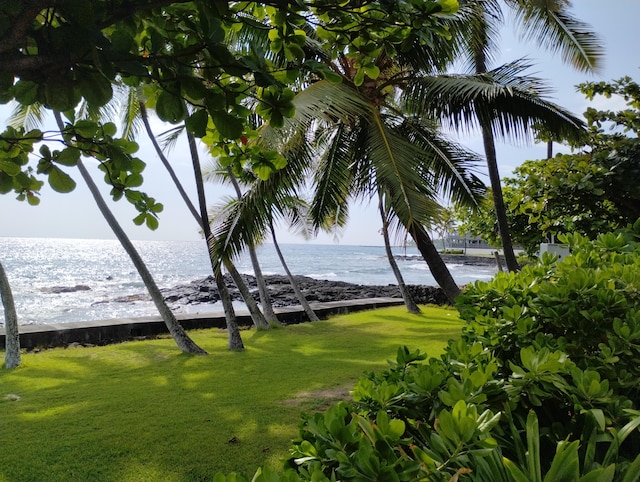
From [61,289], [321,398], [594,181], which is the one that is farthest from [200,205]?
[61,289]

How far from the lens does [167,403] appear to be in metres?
4.57

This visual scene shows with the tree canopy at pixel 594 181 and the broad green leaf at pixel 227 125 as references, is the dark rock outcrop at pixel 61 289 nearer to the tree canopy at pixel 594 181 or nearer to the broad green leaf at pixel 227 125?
the tree canopy at pixel 594 181

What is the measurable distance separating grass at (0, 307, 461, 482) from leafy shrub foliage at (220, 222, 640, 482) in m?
0.49

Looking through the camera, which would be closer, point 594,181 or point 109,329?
point 594,181

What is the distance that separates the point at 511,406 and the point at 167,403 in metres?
4.28

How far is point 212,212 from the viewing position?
13297 millimetres

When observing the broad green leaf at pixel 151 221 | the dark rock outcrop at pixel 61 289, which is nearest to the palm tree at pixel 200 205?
the broad green leaf at pixel 151 221

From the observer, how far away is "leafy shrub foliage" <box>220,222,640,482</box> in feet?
2.62

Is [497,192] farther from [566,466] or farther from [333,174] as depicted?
[566,466]

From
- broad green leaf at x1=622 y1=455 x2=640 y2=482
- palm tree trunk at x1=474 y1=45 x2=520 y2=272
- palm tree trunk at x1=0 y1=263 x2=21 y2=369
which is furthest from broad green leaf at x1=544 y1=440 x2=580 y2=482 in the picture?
palm tree trunk at x1=0 y1=263 x2=21 y2=369

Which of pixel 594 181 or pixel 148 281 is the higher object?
pixel 594 181

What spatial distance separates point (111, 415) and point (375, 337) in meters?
5.24

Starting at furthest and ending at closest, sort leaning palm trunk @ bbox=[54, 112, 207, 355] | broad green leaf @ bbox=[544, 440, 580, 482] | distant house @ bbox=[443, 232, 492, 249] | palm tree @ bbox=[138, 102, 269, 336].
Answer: distant house @ bbox=[443, 232, 492, 249], palm tree @ bbox=[138, 102, 269, 336], leaning palm trunk @ bbox=[54, 112, 207, 355], broad green leaf @ bbox=[544, 440, 580, 482]

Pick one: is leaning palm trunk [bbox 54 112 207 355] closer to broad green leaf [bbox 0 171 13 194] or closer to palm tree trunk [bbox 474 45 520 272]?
palm tree trunk [bbox 474 45 520 272]
